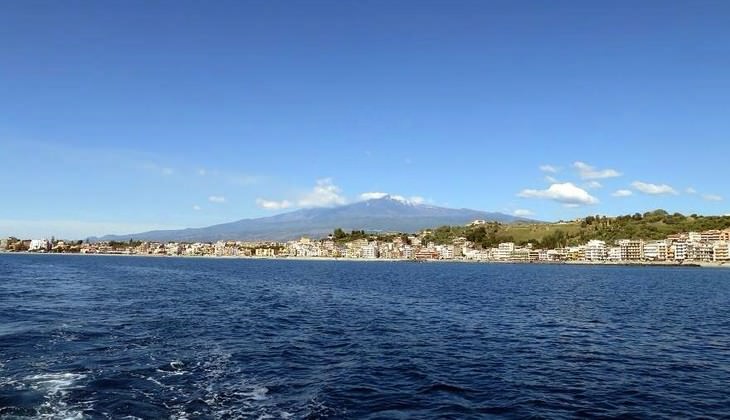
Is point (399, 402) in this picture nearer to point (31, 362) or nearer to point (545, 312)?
point (31, 362)

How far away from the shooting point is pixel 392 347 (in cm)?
3372

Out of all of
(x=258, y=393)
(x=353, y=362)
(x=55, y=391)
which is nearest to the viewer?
(x=55, y=391)

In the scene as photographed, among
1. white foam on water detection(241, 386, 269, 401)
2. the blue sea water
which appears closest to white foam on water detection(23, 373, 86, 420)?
the blue sea water

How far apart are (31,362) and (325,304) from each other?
35.6 metres

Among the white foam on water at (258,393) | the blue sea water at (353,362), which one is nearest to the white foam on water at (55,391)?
the blue sea water at (353,362)


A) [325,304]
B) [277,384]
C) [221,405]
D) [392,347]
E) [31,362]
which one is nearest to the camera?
[221,405]

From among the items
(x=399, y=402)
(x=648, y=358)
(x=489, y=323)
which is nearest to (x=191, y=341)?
(x=399, y=402)

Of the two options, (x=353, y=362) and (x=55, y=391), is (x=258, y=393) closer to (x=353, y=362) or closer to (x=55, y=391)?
(x=353, y=362)

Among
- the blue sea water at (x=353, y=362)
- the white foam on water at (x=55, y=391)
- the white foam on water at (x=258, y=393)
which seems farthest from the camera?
the white foam on water at (x=258, y=393)

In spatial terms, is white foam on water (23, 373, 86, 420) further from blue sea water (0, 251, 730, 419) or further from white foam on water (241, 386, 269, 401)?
white foam on water (241, 386, 269, 401)

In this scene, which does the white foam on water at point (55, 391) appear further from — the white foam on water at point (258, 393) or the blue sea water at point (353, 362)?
the white foam on water at point (258, 393)

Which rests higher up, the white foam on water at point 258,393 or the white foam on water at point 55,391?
the white foam on water at point 55,391

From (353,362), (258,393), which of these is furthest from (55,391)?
(353,362)

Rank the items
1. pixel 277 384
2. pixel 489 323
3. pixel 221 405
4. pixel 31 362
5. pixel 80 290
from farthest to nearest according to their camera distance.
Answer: pixel 80 290 < pixel 489 323 < pixel 31 362 < pixel 277 384 < pixel 221 405
